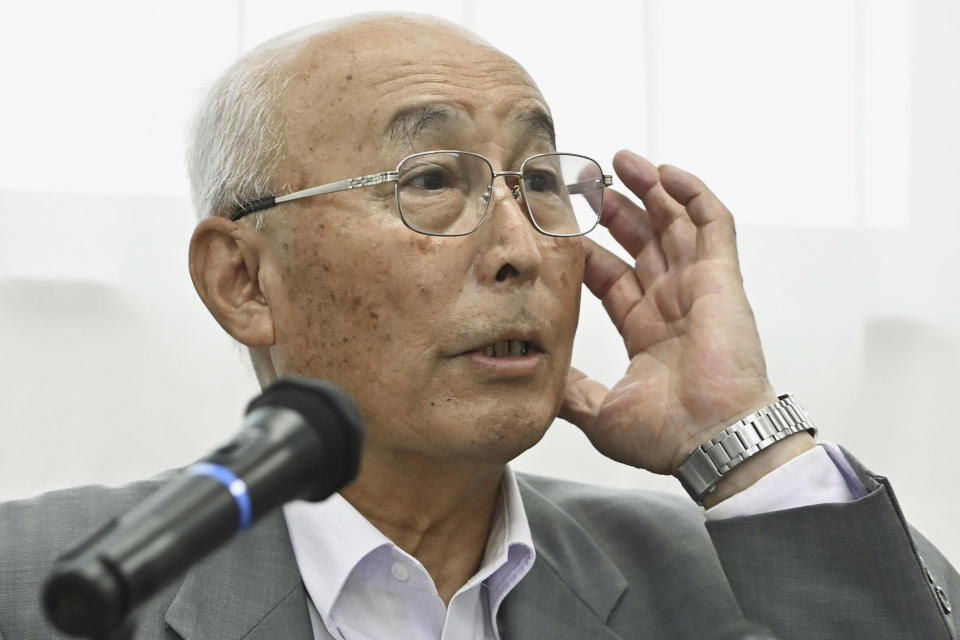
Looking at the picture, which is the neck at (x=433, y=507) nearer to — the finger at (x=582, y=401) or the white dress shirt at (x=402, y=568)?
the white dress shirt at (x=402, y=568)

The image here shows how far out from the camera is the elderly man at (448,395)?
1.70 metres

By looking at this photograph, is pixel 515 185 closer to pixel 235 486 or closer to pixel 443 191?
pixel 443 191

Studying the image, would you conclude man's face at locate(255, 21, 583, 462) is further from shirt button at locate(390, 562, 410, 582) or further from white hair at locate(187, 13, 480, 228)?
shirt button at locate(390, 562, 410, 582)

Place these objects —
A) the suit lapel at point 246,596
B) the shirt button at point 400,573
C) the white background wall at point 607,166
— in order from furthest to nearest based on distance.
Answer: the white background wall at point 607,166, the shirt button at point 400,573, the suit lapel at point 246,596

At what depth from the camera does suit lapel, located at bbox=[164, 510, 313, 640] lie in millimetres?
1654

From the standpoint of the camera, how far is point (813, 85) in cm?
290

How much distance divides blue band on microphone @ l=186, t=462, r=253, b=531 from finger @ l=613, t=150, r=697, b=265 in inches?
55.1

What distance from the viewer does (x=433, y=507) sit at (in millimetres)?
1834

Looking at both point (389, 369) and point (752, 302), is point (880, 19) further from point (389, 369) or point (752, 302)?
point (389, 369)

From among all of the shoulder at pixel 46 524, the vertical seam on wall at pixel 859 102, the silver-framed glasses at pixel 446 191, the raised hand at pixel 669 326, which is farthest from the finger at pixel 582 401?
the vertical seam on wall at pixel 859 102

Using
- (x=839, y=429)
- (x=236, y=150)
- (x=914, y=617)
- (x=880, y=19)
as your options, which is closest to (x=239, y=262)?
(x=236, y=150)

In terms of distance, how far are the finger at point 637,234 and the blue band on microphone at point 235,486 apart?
1414 mm

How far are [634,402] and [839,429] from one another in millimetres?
1008

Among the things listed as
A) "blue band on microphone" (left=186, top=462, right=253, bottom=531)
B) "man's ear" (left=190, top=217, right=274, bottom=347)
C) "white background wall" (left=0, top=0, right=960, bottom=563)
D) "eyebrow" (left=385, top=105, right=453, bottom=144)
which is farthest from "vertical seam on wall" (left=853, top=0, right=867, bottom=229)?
"blue band on microphone" (left=186, top=462, right=253, bottom=531)
